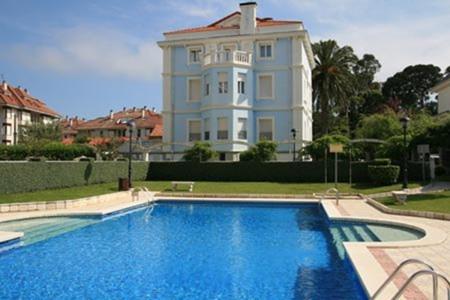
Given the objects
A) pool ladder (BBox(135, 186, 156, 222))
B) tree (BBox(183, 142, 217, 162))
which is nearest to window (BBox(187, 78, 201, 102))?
tree (BBox(183, 142, 217, 162))

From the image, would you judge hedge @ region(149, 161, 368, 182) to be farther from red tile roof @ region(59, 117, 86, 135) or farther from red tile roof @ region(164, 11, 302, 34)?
red tile roof @ region(59, 117, 86, 135)

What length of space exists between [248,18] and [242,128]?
918 cm

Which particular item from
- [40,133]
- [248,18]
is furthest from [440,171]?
[40,133]

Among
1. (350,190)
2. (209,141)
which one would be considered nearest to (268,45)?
(209,141)

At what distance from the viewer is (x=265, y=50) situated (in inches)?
1463

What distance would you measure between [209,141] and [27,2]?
21.6 meters

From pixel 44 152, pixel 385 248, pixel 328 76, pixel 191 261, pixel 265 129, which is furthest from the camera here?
pixel 328 76

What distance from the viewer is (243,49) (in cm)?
3703

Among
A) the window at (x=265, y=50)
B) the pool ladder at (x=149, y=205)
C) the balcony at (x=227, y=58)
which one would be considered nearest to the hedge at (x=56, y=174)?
the pool ladder at (x=149, y=205)

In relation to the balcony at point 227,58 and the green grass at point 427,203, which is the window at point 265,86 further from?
the green grass at point 427,203

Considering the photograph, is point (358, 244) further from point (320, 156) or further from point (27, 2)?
point (320, 156)

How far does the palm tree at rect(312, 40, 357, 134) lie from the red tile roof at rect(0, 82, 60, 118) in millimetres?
38330

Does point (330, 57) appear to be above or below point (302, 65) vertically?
above

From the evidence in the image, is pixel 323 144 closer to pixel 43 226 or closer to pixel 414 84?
pixel 43 226
